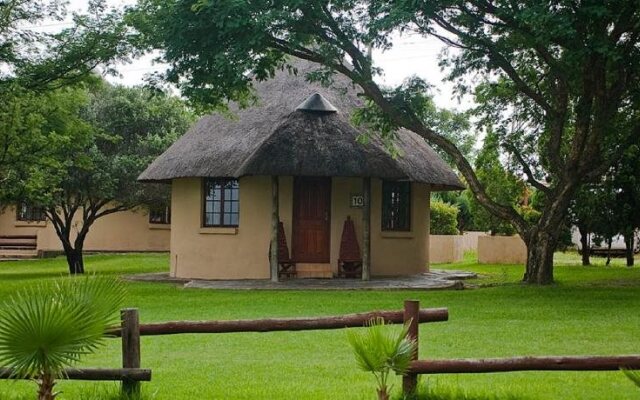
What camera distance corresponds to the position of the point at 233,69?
17266 millimetres

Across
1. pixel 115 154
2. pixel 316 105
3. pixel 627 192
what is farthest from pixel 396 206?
pixel 115 154

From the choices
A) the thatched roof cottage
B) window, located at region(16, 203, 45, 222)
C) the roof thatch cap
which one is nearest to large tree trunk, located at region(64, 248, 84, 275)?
the thatched roof cottage

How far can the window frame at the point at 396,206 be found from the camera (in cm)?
2275

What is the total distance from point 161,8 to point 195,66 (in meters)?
1.37

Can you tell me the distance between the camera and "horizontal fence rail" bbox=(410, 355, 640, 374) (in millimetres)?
6816

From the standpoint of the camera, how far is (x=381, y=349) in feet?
21.2

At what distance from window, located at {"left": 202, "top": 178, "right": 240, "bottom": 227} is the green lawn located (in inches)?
102

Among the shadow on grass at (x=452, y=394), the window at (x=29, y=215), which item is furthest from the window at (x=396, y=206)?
the window at (x=29, y=215)

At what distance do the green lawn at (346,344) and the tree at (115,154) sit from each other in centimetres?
472

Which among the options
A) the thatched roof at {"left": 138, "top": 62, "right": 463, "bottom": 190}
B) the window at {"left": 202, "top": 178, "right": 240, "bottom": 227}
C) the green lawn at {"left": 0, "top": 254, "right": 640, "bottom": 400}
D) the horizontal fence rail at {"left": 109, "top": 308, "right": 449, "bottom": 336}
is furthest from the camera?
the window at {"left": 202, "top": 178, "right": 240, "bottom": 227}

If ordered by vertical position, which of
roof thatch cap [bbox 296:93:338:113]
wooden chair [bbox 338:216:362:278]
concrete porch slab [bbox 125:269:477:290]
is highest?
roof thatch cap [bbox 296:93:338:113]

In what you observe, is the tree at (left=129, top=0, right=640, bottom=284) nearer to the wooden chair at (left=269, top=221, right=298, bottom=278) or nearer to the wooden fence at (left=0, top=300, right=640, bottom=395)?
the wooden chair at (left=269, top=221, right=298, bottom=278)

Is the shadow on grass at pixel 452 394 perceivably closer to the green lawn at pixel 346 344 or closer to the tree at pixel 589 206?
the green lawn at pixel 346 344

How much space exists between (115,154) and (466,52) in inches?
462
